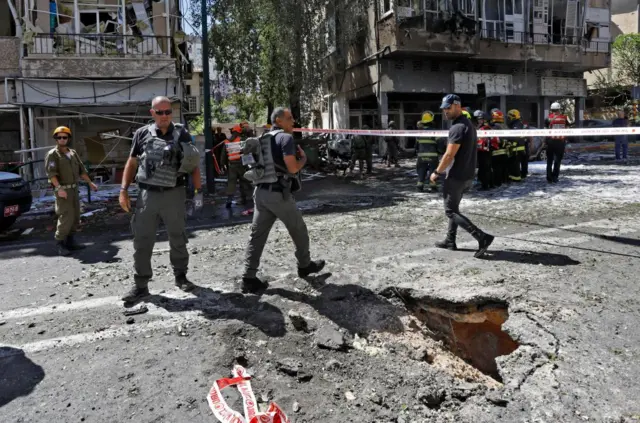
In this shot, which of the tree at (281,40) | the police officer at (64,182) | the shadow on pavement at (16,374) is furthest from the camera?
the tree at (281,40)

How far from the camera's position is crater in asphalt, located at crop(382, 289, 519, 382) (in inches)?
160

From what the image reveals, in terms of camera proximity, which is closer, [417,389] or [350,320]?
[417,389]

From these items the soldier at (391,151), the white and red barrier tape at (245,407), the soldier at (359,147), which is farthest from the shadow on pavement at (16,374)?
the soldier at (391,151)

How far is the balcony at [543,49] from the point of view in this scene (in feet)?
80.8

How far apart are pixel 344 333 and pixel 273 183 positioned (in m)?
1.51

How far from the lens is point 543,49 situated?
2609 cm

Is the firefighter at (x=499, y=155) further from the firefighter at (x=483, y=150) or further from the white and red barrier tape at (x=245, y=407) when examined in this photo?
the white and red barrier tape at (x=245, y=407)

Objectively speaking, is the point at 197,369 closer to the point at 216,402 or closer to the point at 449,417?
the point at 216,402

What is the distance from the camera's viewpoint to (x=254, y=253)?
4.59 m

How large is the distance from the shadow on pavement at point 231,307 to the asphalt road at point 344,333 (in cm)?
2

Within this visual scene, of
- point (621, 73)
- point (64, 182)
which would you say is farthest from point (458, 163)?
point (621, 73)

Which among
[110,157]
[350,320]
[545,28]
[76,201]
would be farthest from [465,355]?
[545,28]

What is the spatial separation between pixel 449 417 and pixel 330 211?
6.66 meters

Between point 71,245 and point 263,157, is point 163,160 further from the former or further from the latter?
point 71,245
